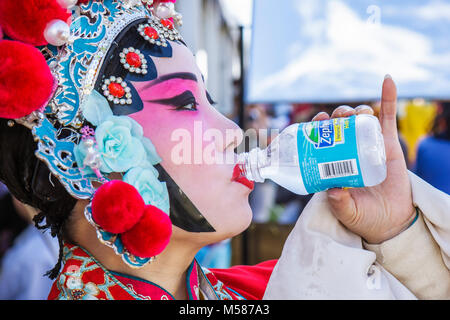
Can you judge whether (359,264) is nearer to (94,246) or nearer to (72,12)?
(94,246)

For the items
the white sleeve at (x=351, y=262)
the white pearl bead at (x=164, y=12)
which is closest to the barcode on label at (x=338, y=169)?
the white sleeve at (x=351, y=262)

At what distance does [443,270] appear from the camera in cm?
133

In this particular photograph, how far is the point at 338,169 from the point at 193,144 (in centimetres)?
37

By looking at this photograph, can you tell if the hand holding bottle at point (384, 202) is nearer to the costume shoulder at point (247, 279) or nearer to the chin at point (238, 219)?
the chin at point (238, 219)

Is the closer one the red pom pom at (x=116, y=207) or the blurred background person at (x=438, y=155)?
the red pom pom at (x=116, y=207)

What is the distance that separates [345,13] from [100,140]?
1.40 metres

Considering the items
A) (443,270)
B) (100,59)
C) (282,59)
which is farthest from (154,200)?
(282,59)

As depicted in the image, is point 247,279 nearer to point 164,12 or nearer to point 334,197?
point 334,197

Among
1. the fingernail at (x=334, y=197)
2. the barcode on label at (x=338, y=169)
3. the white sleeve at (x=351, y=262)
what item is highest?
the barcode on label at (x=338, y=169)

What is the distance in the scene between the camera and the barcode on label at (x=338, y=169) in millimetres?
1245

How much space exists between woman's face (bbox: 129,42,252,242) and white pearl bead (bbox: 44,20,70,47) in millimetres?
212

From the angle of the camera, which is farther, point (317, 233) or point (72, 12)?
point (72, 12)

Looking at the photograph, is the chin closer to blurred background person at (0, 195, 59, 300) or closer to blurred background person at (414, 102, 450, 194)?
blurred background person at (0, 195, 59, 300)

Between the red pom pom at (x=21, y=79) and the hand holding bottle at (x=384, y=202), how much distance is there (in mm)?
766
